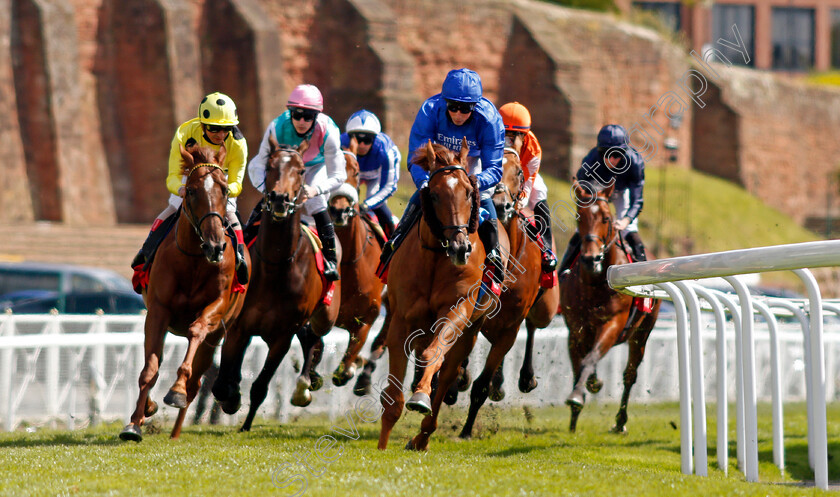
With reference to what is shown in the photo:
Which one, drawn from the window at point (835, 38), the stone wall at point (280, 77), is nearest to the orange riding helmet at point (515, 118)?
the stone wall at point (280, 77)

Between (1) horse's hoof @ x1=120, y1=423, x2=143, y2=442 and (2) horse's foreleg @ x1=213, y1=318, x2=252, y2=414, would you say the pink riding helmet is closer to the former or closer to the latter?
(2) horse's foreleg @ x1=213, y1=318, x2=252, y2=414

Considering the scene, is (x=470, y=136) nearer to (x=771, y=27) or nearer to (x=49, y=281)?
(x=49, y=281)

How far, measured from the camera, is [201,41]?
101ft

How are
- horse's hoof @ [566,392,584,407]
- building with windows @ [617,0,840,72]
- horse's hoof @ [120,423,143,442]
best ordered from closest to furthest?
horse's hoof @ [120,423,143,442] → horse's hoof @ [566,392,584,407] → building with windows @ [617,0,840,72]

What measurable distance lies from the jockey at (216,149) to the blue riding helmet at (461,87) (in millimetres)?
1587

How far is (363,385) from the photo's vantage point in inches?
398

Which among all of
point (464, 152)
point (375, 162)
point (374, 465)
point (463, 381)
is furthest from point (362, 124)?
point (374, 465)

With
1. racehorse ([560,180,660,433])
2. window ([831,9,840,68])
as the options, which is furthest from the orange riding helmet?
window ([831,9,840,68])

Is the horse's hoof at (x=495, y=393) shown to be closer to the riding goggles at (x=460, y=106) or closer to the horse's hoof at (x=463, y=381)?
the horse's hoof at (x=463, y=381)

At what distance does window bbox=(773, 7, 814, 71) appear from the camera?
5641 cm

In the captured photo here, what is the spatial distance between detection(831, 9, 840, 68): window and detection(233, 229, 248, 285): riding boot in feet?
181

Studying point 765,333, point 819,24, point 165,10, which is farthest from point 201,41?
point 819,24

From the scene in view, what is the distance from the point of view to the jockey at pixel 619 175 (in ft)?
33.8

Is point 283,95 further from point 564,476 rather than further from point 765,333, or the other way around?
point 564,476
